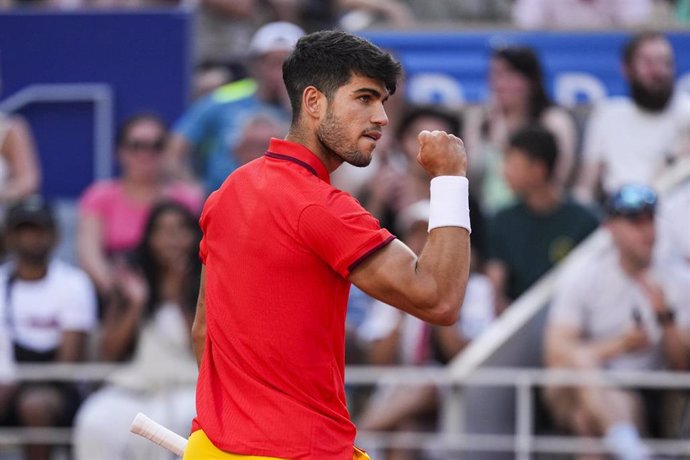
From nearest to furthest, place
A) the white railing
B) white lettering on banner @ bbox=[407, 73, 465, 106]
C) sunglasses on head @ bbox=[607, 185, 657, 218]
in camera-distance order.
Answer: sunglasses on head @ bbox=[607, 185, 657, 218]
white lettering on banner @ bbox=[407, 73, 465, 106]
the white railing

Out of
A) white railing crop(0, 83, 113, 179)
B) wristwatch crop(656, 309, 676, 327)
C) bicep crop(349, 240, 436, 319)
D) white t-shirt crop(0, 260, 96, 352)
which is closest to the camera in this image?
bicep crop(349, 240, 436, 319)

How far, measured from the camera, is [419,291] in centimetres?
445

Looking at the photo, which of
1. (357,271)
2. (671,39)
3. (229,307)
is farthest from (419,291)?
(671,39)

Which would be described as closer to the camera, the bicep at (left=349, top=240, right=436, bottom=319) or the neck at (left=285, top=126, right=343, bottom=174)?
the bicep at (left=349, top=240, right=436, bottom=319)

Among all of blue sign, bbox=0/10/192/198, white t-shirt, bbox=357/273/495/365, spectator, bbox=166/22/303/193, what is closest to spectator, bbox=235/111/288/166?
spectator, bbox=166/22/303/193

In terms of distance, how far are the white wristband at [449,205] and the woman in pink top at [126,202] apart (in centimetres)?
600

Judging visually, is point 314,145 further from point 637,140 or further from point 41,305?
point 637,140

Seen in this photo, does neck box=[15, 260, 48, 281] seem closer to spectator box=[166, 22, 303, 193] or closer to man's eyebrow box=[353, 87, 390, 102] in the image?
spectator box=[166, 22, 303, 193]

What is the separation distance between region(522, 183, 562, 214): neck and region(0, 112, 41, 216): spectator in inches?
146

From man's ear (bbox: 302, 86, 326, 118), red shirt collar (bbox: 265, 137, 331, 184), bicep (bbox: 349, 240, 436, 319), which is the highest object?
man's ear (bbox: 302, 86, 326, 118)

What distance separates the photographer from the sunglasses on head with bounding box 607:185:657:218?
8664 mm

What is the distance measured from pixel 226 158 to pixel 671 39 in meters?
3.38

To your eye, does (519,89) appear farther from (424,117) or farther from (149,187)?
(149,187)

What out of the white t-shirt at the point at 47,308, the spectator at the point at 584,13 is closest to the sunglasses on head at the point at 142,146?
the white t-shirt at the point at 47,308
